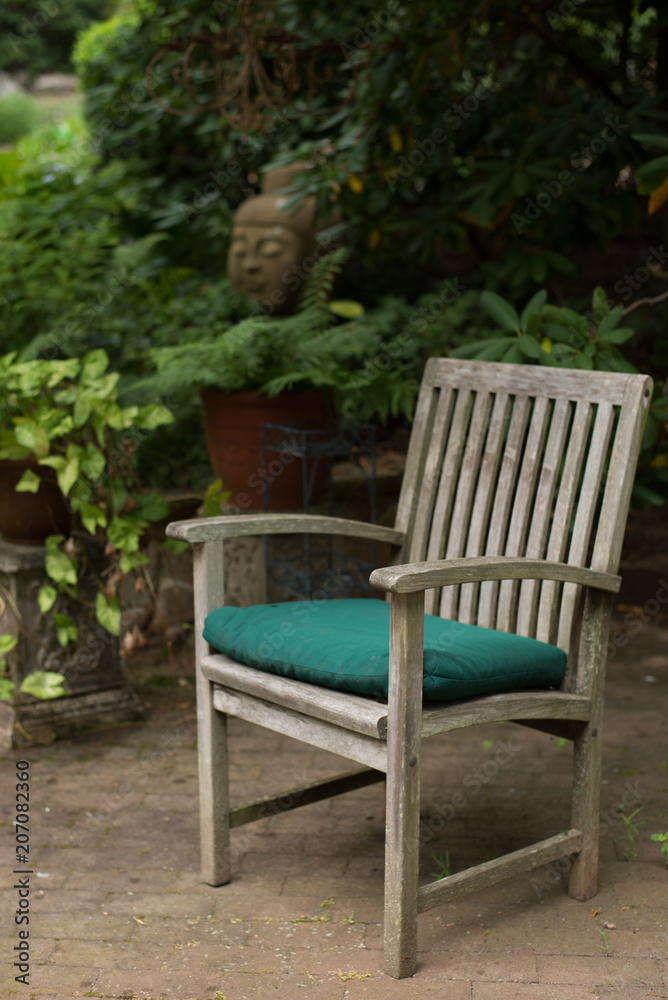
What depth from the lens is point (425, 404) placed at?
2.84m

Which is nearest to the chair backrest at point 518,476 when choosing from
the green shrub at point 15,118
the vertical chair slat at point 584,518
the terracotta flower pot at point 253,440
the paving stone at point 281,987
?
the vertical chair slat at point 584,518

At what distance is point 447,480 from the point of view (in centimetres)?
278

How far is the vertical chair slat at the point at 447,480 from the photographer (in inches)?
108

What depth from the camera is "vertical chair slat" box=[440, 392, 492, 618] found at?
2711mm

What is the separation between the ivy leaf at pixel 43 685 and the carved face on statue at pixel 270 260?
233 centimetres

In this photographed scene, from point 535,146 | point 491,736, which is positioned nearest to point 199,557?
point 491,736

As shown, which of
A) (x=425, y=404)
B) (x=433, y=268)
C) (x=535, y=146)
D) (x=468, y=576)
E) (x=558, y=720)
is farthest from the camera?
(x=433, y=268)

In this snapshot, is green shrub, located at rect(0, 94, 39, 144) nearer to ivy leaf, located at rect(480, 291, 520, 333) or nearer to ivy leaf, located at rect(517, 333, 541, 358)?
ivy leaf, located at rect(480, 291, 520, 333)

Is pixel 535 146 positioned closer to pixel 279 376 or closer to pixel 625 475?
pixel 279 376

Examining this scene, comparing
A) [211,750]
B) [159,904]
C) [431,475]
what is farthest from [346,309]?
[159,904]

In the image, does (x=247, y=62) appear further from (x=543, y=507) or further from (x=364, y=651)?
(x=364, y=651)

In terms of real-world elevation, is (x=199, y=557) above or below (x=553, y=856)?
above

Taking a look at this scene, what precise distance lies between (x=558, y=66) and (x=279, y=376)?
3.10m

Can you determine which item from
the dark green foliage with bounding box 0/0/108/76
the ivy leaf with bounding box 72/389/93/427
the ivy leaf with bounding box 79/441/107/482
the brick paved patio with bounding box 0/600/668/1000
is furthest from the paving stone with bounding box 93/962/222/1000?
the dark green foliage with bounding box 0/0/108/76
